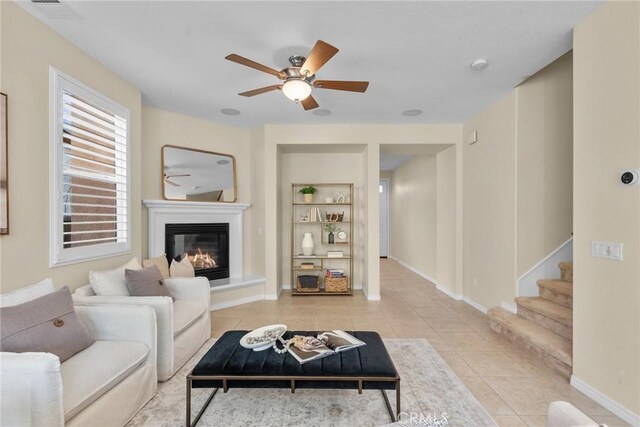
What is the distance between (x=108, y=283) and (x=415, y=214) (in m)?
5.89

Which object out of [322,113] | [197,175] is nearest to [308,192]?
[322,113]

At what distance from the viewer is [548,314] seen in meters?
2.67

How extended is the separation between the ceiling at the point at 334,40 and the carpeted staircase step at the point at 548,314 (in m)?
2.35

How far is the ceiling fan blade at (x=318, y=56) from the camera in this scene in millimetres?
1919

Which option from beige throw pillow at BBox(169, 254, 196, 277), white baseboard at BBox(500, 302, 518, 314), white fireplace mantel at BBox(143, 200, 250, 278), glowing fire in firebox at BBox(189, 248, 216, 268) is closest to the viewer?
white baseboard at BBox(500, 302, 518, 314)

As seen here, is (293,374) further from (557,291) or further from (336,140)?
(336,140)

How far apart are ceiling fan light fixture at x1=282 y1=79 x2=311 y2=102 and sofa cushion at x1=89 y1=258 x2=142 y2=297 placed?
2.18m

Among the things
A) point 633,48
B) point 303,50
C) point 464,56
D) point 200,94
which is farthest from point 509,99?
point 200,94

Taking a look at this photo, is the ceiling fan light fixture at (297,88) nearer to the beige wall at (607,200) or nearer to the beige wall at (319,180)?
the beige wall at (607,200)

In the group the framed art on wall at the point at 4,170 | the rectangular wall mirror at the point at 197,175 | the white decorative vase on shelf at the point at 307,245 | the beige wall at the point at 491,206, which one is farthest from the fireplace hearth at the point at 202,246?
the beige wall at the point at 491,206

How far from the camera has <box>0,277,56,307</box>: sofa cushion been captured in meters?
1.66

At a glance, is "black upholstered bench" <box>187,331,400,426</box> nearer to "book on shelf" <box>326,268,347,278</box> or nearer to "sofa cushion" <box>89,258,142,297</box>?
"sofa cushion" <box>89,258,142,297</box>

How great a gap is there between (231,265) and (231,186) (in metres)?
1.26

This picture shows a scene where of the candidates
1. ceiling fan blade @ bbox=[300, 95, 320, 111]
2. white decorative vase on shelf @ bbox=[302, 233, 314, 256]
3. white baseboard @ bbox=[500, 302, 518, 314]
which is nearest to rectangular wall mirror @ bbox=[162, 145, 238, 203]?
white decorative vase on shelf @ bbox=[302, 233, 314, 256]
